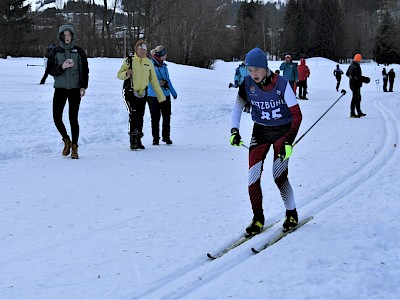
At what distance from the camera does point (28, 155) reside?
8.52 metres

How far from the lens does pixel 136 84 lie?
894 cm

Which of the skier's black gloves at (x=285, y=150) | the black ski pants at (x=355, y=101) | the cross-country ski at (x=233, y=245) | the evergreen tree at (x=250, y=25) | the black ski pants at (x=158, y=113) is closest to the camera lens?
the cross-country ski at (x=233, y=245)

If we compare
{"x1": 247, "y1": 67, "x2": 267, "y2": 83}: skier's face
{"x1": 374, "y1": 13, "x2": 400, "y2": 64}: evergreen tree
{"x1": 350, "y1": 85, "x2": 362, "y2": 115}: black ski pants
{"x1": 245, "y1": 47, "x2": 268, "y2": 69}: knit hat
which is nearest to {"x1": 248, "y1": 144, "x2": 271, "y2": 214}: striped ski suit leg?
{"x1": 247, "y1": 67, "x2": 267, "y2": 83}: skier's face

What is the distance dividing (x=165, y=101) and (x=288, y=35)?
75.6 metres

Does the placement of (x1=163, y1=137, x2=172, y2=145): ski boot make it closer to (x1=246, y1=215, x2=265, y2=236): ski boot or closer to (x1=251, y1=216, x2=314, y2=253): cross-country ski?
(x1=251, y1=216, x2=314, y2=253): cross-country ski

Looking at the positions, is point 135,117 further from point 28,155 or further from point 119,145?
point 28,155

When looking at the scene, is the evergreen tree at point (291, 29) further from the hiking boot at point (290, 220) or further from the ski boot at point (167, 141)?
the hiking boot at point (290, 220)

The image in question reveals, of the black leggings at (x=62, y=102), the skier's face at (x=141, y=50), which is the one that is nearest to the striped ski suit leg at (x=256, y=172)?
the black leggings at (x=62, y=102)

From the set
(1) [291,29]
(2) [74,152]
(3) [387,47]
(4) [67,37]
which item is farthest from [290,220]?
(1) [291,29]

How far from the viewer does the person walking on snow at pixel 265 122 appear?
176 inches

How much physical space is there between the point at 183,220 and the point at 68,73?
410cm

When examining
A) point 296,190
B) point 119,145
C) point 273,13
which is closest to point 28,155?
point 119,145

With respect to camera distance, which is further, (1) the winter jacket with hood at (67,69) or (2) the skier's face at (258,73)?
(1) the winter jacket with hood at (67,69)

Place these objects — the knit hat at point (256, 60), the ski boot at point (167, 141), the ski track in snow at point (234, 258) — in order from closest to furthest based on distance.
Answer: the ski track in snow at point (234, 258) < the knit hat at point (256, 60) < the ski boot at point (167, 141)
